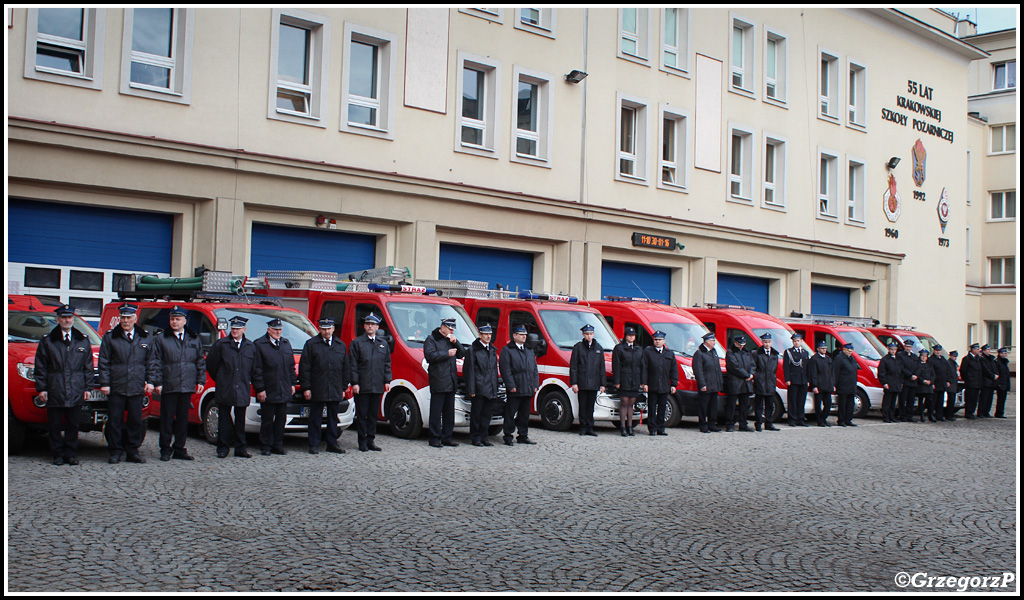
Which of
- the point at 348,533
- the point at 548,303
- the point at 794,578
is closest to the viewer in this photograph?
the point at 794,578

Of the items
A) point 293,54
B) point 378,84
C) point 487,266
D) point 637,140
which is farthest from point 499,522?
point 637,140

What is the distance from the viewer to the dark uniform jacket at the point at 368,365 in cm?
1187

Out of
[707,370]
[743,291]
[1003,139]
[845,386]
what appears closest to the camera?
[707,370]

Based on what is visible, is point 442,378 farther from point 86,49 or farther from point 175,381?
point 86,49

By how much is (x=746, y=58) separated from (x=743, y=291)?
22.5 ft

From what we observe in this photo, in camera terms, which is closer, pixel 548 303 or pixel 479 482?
pixel 479 482

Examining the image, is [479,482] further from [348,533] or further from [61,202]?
[61,202]

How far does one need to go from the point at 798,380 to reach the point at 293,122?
10.8 m

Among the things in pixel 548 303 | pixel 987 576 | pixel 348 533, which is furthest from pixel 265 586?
pixel 548 303

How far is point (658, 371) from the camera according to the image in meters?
14.9

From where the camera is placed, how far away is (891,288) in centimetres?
3244

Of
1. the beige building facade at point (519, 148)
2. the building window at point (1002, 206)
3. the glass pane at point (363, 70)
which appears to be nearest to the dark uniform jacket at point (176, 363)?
the beige building facade at point (519, 148)

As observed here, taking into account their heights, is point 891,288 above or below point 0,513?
above

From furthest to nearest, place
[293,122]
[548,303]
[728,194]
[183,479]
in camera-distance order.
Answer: [728,194]
[293,122]
[548,303]
[183,479]
